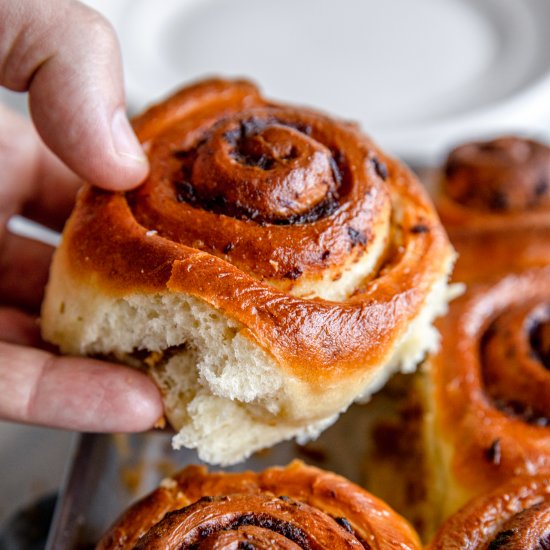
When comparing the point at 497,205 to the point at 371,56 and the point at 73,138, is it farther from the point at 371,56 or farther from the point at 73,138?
the point at 371,56

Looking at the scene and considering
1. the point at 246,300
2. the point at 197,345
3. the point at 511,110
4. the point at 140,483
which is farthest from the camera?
the point at 511,110

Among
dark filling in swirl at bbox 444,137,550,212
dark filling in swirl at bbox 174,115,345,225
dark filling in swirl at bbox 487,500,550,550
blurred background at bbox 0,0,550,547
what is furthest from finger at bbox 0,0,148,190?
blurred background at bbox 0,0,550,547

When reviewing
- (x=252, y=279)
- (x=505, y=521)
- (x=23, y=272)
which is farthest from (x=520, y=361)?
(x=23, y=272)

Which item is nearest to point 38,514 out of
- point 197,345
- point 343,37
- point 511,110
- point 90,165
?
point 197,345

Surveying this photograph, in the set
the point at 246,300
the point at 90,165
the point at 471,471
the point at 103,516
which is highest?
the point at 90,165

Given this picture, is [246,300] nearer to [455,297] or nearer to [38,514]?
[455,297]

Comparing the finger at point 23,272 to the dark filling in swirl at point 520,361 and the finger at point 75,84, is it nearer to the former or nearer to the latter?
the finger at point 75,84
